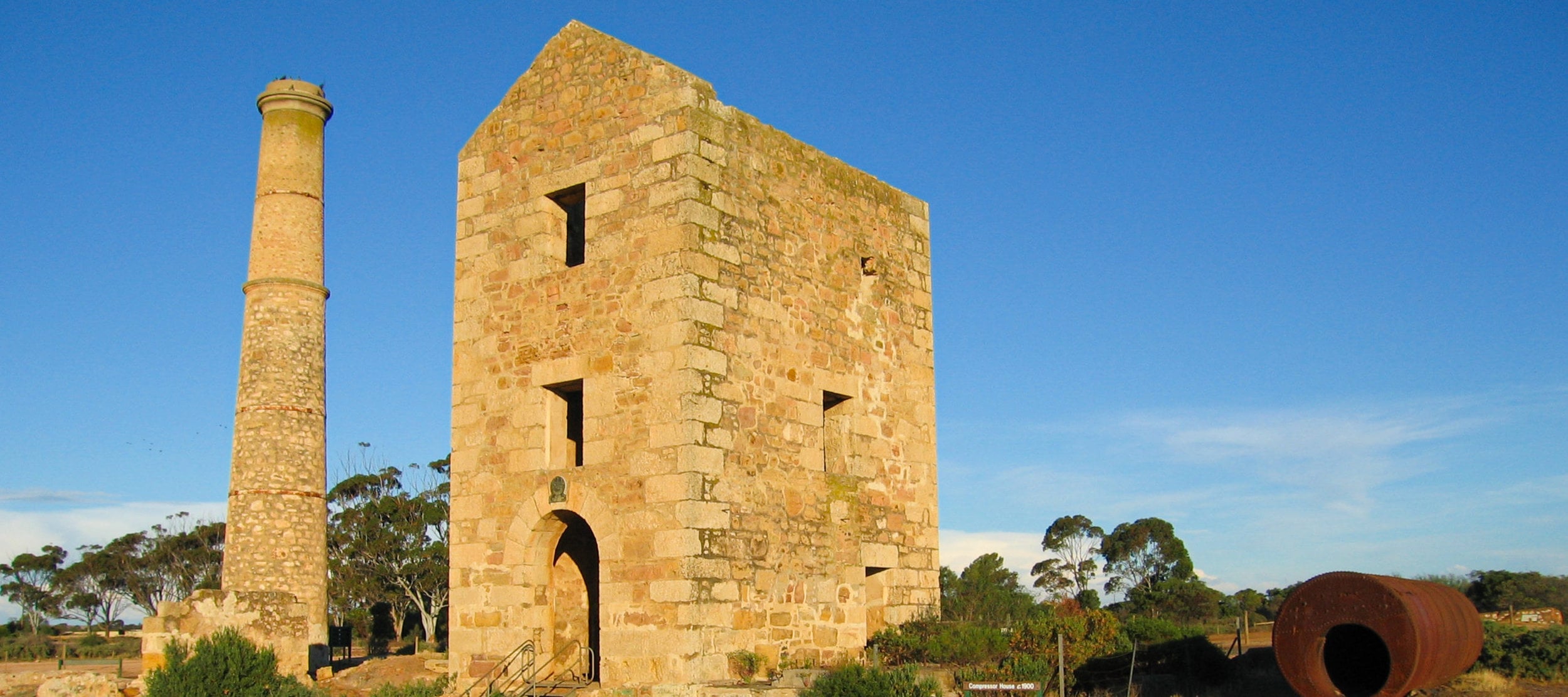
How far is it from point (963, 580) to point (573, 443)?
23817 mm

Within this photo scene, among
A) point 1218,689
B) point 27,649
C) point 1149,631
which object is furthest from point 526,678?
point 27,649

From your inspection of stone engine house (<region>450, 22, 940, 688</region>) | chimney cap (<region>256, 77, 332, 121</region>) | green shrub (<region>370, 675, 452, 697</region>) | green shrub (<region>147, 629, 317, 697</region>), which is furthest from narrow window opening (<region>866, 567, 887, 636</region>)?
chimney cap (<region>256, 77, 332, 121</region>)

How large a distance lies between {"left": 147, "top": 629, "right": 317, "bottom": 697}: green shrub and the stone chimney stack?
7.79 m

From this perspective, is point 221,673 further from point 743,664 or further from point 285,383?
point 285,383

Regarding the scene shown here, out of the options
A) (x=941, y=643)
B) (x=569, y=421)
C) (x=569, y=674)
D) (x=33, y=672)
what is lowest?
(x=33, y=672)

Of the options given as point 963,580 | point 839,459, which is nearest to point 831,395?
point 839,459

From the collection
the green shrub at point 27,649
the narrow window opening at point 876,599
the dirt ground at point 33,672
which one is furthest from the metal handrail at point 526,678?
the green shrub at point 27,649

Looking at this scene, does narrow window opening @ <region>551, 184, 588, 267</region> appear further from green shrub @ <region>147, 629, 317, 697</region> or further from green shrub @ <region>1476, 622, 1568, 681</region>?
green shrub @ <region>1476, 622, 1568, 681</region>

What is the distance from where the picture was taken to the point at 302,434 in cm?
2528

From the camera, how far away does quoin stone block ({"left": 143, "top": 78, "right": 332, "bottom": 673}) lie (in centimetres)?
2466

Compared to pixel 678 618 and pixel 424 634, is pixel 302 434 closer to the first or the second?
pixel 678 618

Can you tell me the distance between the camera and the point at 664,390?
508 inches

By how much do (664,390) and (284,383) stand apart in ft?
48.0

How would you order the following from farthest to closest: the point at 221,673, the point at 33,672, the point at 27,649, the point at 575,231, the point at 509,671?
the point at 27,649, the point at 33,672, the point at 221,673, the point at 575,231, the point at 509,671
